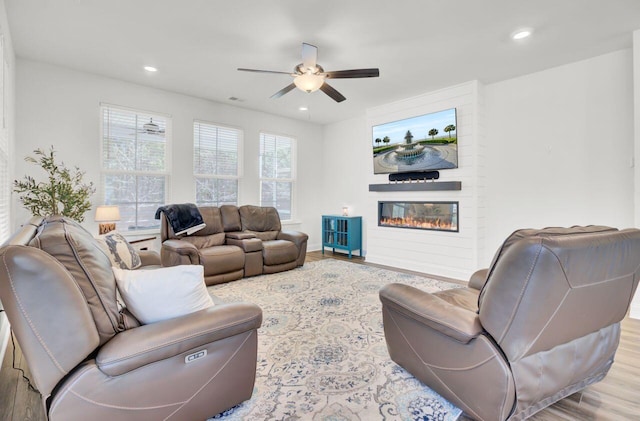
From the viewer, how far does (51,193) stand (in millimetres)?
3275

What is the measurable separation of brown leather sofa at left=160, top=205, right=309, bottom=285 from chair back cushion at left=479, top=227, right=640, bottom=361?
132 inches

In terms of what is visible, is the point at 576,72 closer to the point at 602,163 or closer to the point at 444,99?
the point at 602,163

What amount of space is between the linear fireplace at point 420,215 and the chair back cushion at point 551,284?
125 inches

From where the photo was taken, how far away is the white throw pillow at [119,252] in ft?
7.26

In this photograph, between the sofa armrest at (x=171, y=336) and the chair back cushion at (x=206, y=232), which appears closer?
the sofa armrest at (x=171, y=336)

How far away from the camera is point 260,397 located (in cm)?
175

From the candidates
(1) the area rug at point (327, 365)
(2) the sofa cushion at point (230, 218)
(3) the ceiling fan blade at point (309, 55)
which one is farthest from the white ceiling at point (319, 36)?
(1) the area rug at point (327, 365)

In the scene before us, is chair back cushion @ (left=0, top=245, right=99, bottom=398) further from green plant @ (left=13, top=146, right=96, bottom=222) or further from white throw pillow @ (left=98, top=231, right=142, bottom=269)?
green plant @ (left=13, top=146, right=96, bottom=222)

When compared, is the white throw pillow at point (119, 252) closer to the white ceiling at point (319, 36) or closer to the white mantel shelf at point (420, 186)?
the white ceiling at point (319, 36)

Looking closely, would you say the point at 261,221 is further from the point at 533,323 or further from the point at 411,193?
the point at 533,323

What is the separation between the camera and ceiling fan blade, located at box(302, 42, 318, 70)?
9.64 ft

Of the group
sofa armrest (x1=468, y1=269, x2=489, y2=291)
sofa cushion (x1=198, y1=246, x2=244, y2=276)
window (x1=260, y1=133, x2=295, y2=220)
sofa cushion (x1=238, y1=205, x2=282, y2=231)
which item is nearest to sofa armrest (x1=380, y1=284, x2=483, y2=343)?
sofa armrest (x1=468, y1=269, x2=489, y2=291)

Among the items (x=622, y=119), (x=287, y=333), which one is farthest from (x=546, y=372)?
(x=622, y=119)

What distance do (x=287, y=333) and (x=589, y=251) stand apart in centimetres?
212
